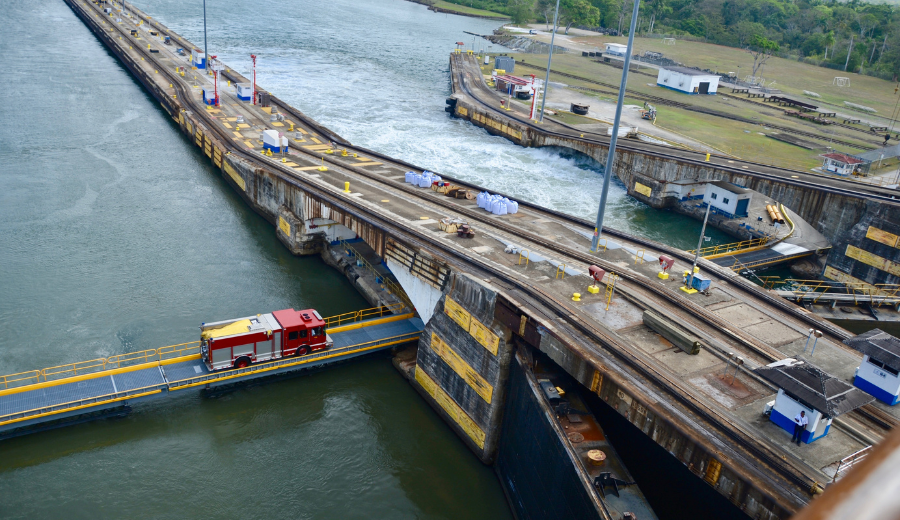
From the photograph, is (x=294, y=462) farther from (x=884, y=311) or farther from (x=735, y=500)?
(x=884, y=311)

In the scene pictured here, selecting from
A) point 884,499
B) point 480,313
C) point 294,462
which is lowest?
point 294,462

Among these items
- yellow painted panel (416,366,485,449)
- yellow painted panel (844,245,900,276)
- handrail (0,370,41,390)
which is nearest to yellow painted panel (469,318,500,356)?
yellow painted panel (416,366,485,449)

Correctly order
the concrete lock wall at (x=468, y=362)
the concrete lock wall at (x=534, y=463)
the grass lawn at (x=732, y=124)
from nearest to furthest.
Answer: the concrete lock wall at (x=534, y=463) → the concrete lock wall at (x=468, y=362) → the grass lawn at (x=732, y=124)

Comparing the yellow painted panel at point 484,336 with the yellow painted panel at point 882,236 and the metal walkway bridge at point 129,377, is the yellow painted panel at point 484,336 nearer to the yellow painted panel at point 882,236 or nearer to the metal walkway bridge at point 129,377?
the metal walkway bridge at point 129,377

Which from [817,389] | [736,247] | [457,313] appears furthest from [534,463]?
[736,247]

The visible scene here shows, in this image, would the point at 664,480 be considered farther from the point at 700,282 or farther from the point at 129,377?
the point at 129,377

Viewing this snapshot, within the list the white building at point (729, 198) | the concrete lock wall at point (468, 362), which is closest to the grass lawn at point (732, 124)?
the white building at point (729, 198)

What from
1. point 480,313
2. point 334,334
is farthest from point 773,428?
point 334,334
